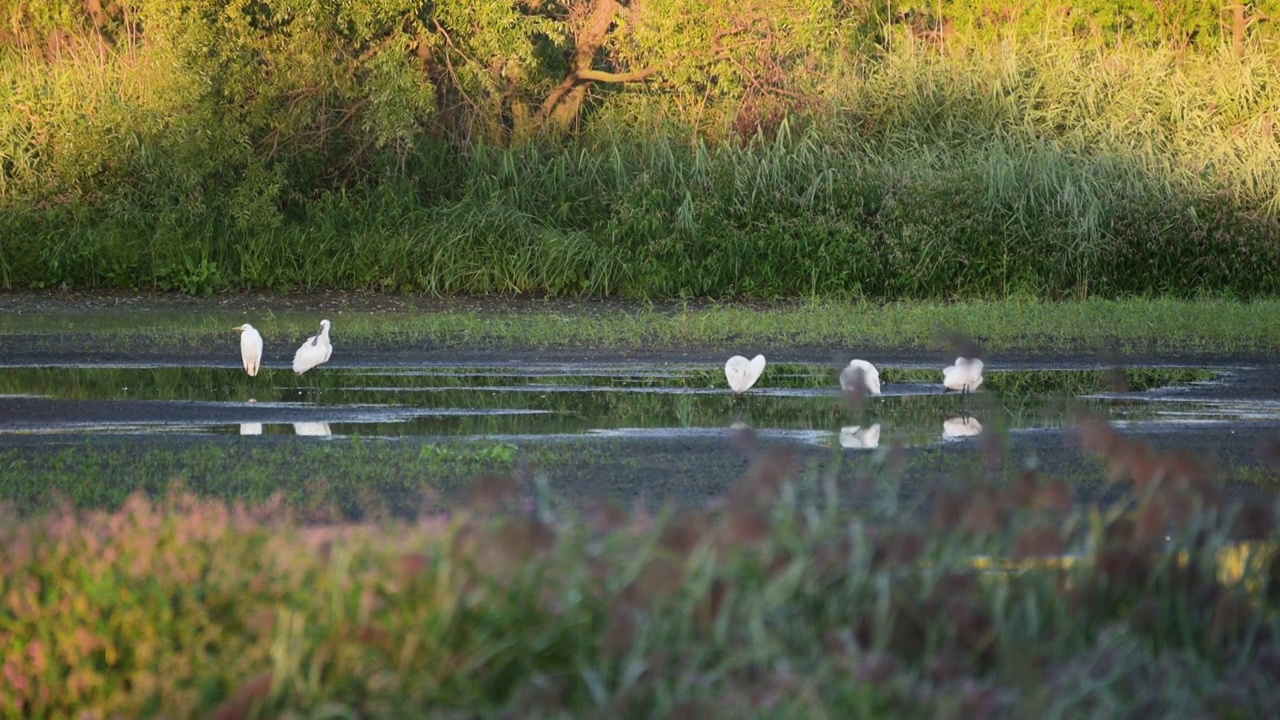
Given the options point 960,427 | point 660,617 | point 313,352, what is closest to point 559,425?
point 960,427

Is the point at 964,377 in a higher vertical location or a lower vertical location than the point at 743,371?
lower

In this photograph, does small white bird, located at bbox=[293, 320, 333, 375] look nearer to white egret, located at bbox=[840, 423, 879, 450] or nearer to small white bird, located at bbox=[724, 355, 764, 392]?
small white bird, located at bbox=[724, 355, 764, 392]

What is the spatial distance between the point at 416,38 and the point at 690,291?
5149 mm

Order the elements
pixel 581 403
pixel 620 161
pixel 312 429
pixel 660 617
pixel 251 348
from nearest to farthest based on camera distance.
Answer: pixel 660 617 → pixel 312 429 → pixel 581 403 → pixel 251 348 → pixel 620 161

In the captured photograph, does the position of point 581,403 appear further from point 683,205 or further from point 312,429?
point 683,205

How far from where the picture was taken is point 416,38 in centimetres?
2258

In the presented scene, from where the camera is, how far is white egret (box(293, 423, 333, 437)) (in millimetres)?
10520

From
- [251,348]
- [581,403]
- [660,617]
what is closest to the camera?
[660,617]

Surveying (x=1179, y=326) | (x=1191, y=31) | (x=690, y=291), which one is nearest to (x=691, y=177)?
(x=690, y=291)

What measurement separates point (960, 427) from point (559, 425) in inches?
97.7

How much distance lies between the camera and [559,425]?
1100 cm

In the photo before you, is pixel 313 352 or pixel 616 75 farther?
pixel 616 75

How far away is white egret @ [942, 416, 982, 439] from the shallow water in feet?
0.04

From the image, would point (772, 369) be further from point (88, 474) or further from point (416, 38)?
point (416, 38)
